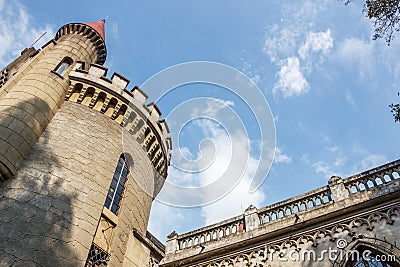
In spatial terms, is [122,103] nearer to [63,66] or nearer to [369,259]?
[63,66]

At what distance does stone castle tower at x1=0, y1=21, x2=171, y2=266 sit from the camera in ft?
26.2

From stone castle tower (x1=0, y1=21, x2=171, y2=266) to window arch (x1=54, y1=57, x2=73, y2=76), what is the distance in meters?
0.05

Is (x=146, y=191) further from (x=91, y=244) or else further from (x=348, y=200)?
(x=348, y=200)

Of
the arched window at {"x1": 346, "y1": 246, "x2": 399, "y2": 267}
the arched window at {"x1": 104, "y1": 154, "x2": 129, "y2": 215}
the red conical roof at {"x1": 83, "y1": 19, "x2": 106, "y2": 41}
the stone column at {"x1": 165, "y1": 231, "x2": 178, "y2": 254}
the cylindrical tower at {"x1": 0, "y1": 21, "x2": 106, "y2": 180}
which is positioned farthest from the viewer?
the red conical roof at {"x1": 83, "y1": 19, "x2": 106, "y2": 41}

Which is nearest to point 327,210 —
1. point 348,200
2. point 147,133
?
point 348,200

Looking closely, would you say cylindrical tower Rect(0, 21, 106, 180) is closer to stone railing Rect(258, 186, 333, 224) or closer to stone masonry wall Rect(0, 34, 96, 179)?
stone masonry wall Rect(0, 34, 96, 179)

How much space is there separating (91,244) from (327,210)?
658 cm

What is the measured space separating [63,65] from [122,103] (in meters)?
3.80

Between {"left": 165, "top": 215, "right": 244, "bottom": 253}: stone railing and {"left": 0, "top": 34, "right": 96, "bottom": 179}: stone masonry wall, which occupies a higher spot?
{"left": 0, "top": 34, "right": 96, "bottom": 179}: stone masonry wall

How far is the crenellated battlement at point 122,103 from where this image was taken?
1256cm

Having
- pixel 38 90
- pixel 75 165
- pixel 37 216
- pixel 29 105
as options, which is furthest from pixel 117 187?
pixel 38 90

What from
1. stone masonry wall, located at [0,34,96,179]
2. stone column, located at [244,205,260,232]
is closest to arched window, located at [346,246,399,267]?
stone column, located at [244,205,260,232]

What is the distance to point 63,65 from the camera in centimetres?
1416

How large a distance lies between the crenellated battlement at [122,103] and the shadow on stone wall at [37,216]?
357cm
